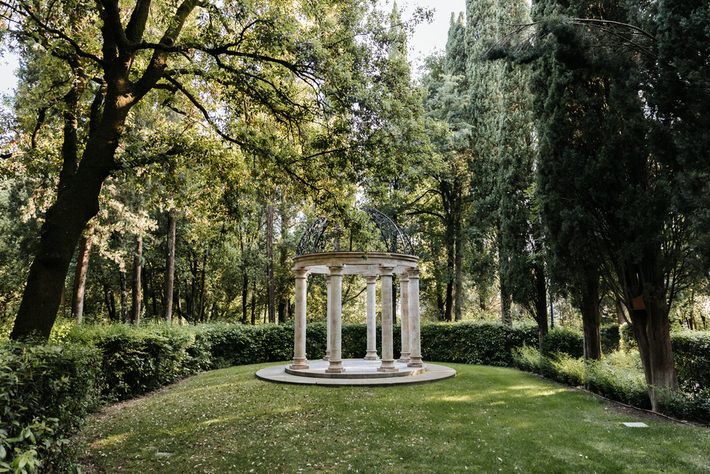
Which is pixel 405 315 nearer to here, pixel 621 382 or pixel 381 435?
pixel 621 382

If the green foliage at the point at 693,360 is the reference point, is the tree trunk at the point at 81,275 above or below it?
above

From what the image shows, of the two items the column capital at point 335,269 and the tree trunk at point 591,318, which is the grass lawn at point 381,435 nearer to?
the tree trunk at point 591,318

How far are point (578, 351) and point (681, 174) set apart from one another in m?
11.6

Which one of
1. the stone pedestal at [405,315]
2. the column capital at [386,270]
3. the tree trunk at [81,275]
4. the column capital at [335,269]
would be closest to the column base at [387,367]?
the stone pedestal at [405,315]

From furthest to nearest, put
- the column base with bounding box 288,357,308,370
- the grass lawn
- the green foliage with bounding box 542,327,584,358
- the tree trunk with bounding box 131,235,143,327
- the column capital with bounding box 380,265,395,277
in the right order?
the tree trunk with bounding box 131,235,143,327 < the green foliage with bounding box 542,327,584,358 < the column base with bounding box 288,357,308,370 < the column capital with bounding box 380,265,395,277 < the grass lawn

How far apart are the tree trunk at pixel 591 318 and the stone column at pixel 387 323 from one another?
6.40 metres

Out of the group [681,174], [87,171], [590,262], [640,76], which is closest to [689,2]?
[640,76]

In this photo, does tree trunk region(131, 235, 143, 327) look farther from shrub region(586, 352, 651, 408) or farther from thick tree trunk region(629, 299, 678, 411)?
thick tree trunk region(629, 299, 678, 411)

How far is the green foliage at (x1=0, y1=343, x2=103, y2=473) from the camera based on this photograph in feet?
13.0

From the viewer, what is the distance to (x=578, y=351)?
55.3ft

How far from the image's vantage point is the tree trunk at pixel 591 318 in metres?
13.7

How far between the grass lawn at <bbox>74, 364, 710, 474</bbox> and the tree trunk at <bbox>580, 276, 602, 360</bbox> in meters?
2.26

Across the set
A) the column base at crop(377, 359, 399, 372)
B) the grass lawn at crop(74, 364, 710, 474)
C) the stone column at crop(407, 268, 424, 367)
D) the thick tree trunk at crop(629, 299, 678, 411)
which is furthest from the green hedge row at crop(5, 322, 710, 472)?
the column base at crop(377, 359, 399, 372)

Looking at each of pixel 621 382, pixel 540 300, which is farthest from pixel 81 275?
pixel 621 382
